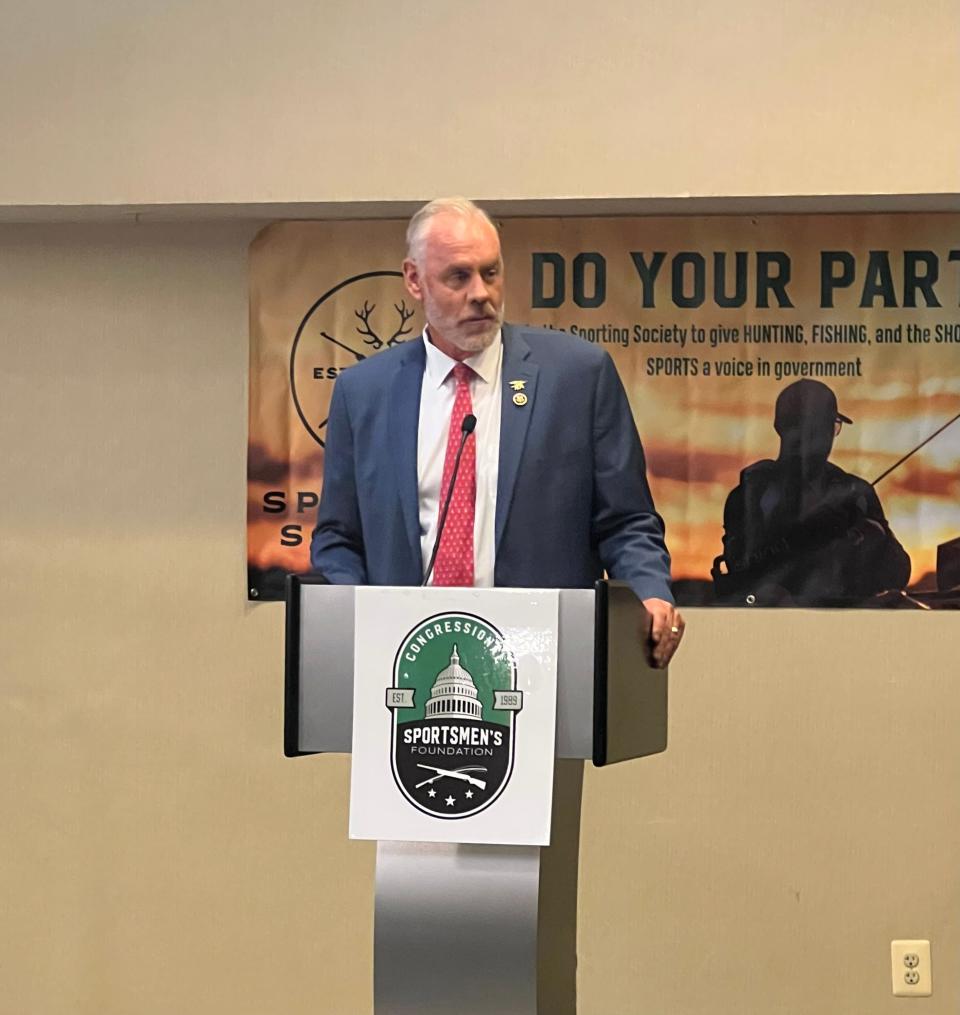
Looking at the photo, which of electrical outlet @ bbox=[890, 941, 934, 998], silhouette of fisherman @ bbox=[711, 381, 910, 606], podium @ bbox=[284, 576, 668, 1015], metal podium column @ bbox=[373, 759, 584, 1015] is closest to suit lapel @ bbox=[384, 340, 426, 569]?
podium @ bbox=[284, 576, 668, 1015]

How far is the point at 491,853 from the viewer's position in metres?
2.12

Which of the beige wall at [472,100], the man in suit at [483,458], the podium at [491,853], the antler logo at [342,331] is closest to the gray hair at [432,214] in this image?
the man in suit at [483,458]

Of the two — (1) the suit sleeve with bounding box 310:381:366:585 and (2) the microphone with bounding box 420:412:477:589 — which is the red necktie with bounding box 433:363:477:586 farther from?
(1) the suit sleeve with bounding box 310:381:366:585

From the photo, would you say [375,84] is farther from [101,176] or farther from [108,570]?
[108,570]

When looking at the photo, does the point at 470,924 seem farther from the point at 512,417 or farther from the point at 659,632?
the point at 512,417

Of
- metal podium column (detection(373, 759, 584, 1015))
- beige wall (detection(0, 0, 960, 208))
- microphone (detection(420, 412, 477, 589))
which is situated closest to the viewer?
metal podium column (detection(373, 759, 584, 1015))

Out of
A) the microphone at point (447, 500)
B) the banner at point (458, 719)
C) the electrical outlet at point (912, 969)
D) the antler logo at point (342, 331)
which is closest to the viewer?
the banner at point (458, 719)

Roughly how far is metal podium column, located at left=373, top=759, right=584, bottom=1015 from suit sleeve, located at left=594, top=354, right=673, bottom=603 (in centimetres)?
37

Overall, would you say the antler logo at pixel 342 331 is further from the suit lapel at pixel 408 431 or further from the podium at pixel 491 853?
the podium at pixel 491 853

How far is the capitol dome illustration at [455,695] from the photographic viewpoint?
1.97 m

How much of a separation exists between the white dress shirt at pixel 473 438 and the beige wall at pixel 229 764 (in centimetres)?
155

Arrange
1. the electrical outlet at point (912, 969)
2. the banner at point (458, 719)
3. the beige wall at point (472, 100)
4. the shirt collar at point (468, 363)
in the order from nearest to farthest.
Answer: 1. the banner at point (458, 719)
2. the shirt collar at point (468, 363)
3. the beige wall at point (472, 100)
4. the electrical outlet at point (912, 969)

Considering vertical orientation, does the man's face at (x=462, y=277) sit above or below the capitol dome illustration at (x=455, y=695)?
above

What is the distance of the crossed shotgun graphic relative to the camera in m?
1.97
